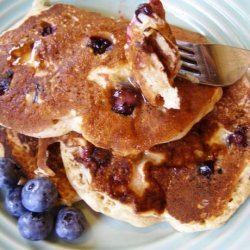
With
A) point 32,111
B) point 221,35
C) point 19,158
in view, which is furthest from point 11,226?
point 221,35

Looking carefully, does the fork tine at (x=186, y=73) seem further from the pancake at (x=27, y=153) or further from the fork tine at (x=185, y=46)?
the pancake at (x=27, y=153)

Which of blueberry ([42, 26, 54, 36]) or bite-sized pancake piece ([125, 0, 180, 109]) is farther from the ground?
bite-sized pancake piece ([125, 0, 180, 109])

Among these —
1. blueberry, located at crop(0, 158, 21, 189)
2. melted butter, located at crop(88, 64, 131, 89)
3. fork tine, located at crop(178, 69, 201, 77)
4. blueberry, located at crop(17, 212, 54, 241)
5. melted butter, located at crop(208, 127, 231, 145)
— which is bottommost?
blueberry, located at crop(17, 212, 54, 241)

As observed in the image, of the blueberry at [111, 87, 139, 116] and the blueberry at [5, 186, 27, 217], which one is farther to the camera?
the blueberry at [5, 186, 27, 217]

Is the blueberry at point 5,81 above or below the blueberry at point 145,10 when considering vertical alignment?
below

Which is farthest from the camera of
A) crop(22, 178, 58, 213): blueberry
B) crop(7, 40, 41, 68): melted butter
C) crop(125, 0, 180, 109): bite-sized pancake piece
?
crop(7, 40, 41, 68): melted butter

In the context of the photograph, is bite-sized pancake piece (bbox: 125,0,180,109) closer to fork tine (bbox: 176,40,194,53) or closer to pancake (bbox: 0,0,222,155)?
pancake (bbox: 0,0,222,155)

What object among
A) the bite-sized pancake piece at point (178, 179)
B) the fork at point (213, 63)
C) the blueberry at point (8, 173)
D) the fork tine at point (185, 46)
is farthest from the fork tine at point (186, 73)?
the blueberry at point (8, 173)

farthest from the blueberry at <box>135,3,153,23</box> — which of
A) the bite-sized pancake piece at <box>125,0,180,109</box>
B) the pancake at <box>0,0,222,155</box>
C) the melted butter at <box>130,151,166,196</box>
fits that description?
the melted butter at <box>130,151,166,196</box>
